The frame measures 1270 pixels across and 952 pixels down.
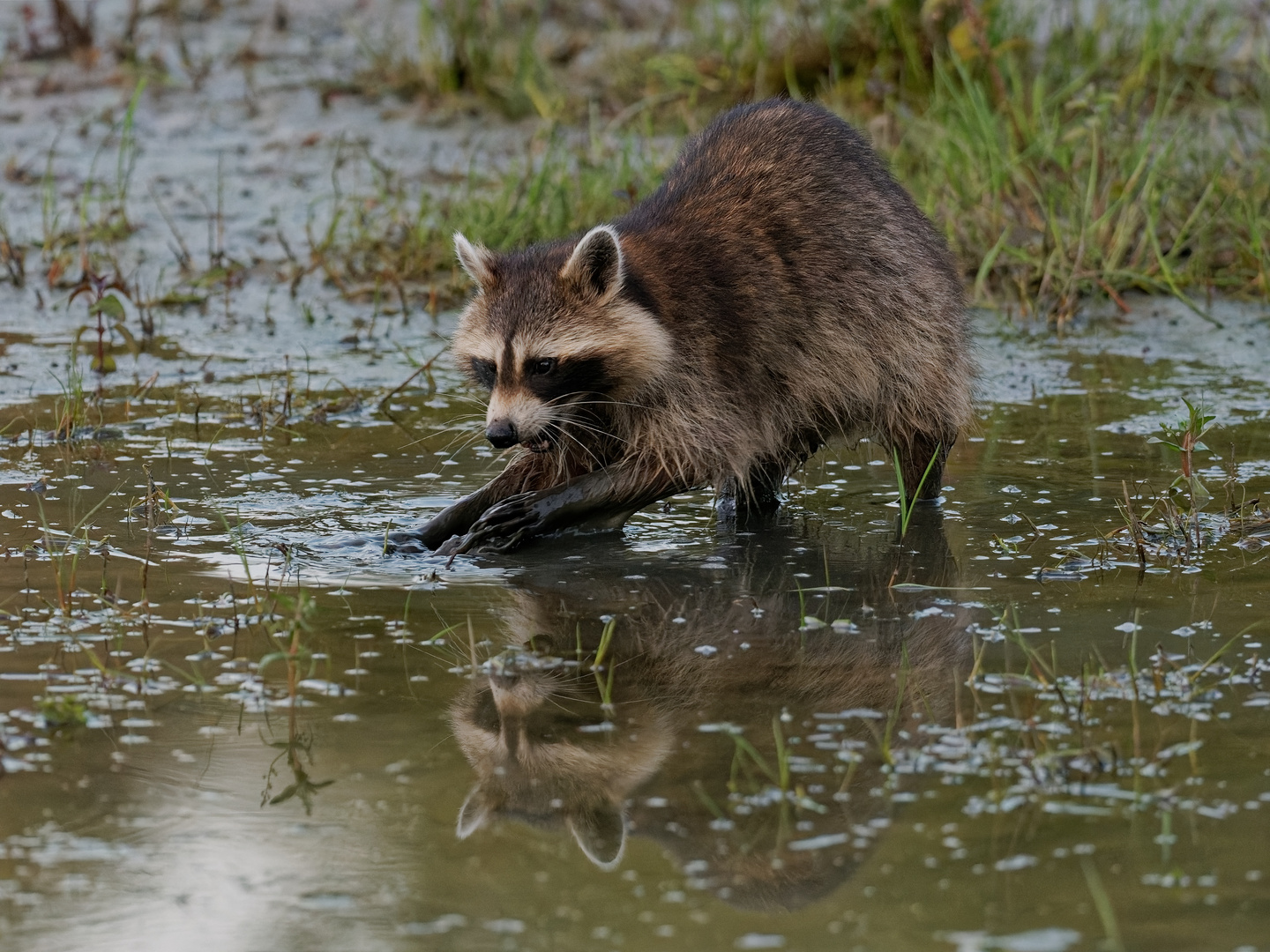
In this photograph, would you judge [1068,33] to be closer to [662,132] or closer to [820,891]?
[662,132]

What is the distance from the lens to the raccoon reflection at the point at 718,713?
2.85 m

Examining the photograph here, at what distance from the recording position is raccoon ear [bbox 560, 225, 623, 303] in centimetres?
483

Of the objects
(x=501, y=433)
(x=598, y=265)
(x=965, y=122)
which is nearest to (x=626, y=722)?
(x=501, y=433)

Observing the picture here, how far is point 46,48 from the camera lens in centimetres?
1093

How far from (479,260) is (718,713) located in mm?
2120

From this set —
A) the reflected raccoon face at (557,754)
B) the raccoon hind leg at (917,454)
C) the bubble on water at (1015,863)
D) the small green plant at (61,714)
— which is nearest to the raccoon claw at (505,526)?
the reflected raccoon face at (557,754)

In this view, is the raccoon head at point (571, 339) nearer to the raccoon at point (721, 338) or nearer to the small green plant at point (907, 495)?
the raccoon at point (721, 338)

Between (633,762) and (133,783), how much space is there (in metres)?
0.88

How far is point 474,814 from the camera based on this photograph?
2.96 m

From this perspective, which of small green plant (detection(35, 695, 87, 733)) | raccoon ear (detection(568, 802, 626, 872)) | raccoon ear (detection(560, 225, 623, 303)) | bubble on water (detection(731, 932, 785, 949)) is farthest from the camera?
raccoon ear (detection(560, 225, 623, 303))

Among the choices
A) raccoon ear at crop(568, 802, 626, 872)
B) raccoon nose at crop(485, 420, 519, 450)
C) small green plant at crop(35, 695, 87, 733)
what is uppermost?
raccoon nose at crop(485, 420, 519, 450)

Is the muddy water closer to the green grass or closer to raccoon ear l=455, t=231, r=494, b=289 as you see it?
raccoon ear l=455, t=231, r=494, b=289

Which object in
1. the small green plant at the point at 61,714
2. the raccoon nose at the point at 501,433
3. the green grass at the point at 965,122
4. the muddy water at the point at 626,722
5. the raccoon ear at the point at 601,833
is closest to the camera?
the muddy water at the point at 626,722

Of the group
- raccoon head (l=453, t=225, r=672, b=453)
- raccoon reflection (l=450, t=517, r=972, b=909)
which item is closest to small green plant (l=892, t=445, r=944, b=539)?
raccoon reflection (l=450, t=517, r=972, b=909)
